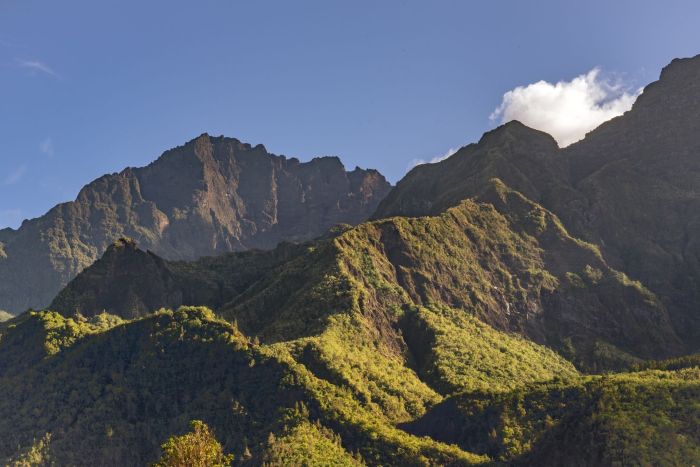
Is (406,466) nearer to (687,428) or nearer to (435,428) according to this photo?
(435,428)

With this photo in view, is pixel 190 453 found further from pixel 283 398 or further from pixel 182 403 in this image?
pixel 182 403

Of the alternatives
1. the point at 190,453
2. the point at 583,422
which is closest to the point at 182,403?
the point at 190,453

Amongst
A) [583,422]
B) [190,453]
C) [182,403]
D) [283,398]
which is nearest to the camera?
[190,453]

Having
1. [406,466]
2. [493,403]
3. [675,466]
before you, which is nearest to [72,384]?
[406,466]

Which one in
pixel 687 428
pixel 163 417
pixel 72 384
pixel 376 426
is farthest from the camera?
pixel 72 384

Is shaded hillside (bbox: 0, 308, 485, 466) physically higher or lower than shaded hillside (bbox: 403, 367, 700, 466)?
higher

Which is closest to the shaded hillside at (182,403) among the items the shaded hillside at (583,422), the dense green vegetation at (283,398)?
the dense green vegetation at (283,398)

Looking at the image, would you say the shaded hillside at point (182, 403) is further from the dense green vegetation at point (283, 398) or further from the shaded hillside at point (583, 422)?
the shaded hillside at point (583, 422)

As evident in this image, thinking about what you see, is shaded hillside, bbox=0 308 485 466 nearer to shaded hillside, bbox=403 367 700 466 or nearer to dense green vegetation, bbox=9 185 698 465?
dense green vegetation, bbox=9 185 698 465

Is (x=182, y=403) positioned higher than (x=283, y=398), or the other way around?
(x=182, y=403)

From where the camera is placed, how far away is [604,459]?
122 m

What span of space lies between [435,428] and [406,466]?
23.4m

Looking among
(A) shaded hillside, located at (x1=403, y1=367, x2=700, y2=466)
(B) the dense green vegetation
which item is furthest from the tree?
(A) shaded hillside, located at (x1=403, y1=367, x2=700, y2=466)

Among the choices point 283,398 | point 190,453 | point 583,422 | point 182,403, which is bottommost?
point 583,422
